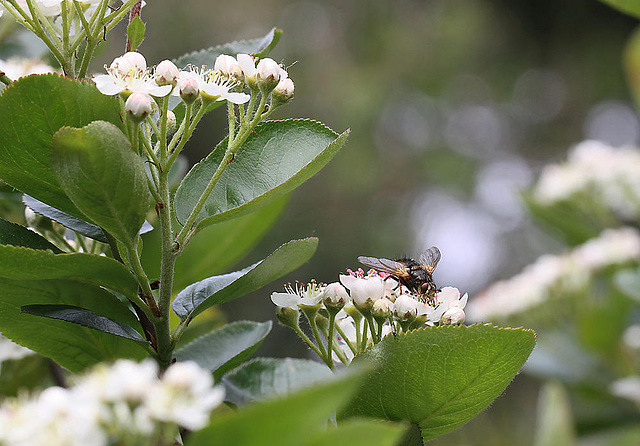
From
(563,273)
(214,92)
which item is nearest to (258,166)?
(214,92)

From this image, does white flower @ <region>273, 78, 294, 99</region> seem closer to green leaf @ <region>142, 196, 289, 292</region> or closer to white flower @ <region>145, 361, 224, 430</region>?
green leaf @ <region>142, 196, 289, 292</region>

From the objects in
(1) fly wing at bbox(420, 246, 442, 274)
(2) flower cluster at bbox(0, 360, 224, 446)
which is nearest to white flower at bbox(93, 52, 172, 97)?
(2) flower cluster at bbox(0, 360, 224, 446)

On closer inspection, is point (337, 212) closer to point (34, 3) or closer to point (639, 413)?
point (639, 413)

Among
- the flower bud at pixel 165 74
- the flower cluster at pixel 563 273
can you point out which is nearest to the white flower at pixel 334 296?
the flower bud at pixel 165 74

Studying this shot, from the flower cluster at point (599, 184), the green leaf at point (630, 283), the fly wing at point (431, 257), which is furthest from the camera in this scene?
the flower cluster at point (599, 184)

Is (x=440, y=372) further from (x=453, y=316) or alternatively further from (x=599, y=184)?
(x=599, y=184)

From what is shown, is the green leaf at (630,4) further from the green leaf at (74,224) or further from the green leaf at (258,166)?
the green leaf at (74,224)
